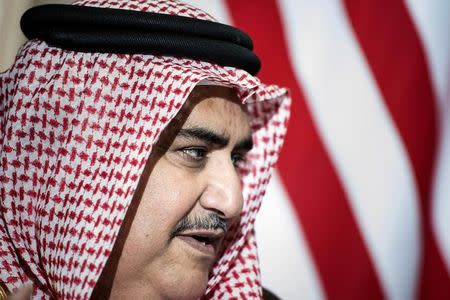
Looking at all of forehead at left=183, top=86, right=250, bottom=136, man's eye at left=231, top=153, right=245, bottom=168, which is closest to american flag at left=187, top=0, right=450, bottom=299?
man's eye at left=231, top=153, right=245, bottom=168

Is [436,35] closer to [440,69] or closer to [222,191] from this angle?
[440,69]

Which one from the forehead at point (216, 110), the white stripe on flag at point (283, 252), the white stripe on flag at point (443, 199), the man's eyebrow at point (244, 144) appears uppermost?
the forehead at point (216, 110)

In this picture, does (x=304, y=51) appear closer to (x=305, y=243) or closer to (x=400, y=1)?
(x=400, y=1)

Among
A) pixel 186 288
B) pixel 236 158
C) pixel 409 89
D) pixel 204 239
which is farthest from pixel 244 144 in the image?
pixel 409 89

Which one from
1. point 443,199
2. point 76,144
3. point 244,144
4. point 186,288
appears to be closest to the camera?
point 76,144

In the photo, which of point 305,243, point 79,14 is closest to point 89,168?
point 79,14

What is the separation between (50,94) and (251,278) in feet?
2.62

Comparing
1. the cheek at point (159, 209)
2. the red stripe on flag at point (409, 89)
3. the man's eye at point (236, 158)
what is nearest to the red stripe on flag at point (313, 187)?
the red stripe on flag at point (409, 89)

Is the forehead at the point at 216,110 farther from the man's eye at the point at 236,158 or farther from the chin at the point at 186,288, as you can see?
the chin at the point at 186,288

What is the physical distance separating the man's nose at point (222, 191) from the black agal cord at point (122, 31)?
0.30 m

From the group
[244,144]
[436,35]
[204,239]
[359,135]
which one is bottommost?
[204,239]

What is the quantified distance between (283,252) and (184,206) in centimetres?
86

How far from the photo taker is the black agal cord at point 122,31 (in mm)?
1303

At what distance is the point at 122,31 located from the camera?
1312 millimetres
